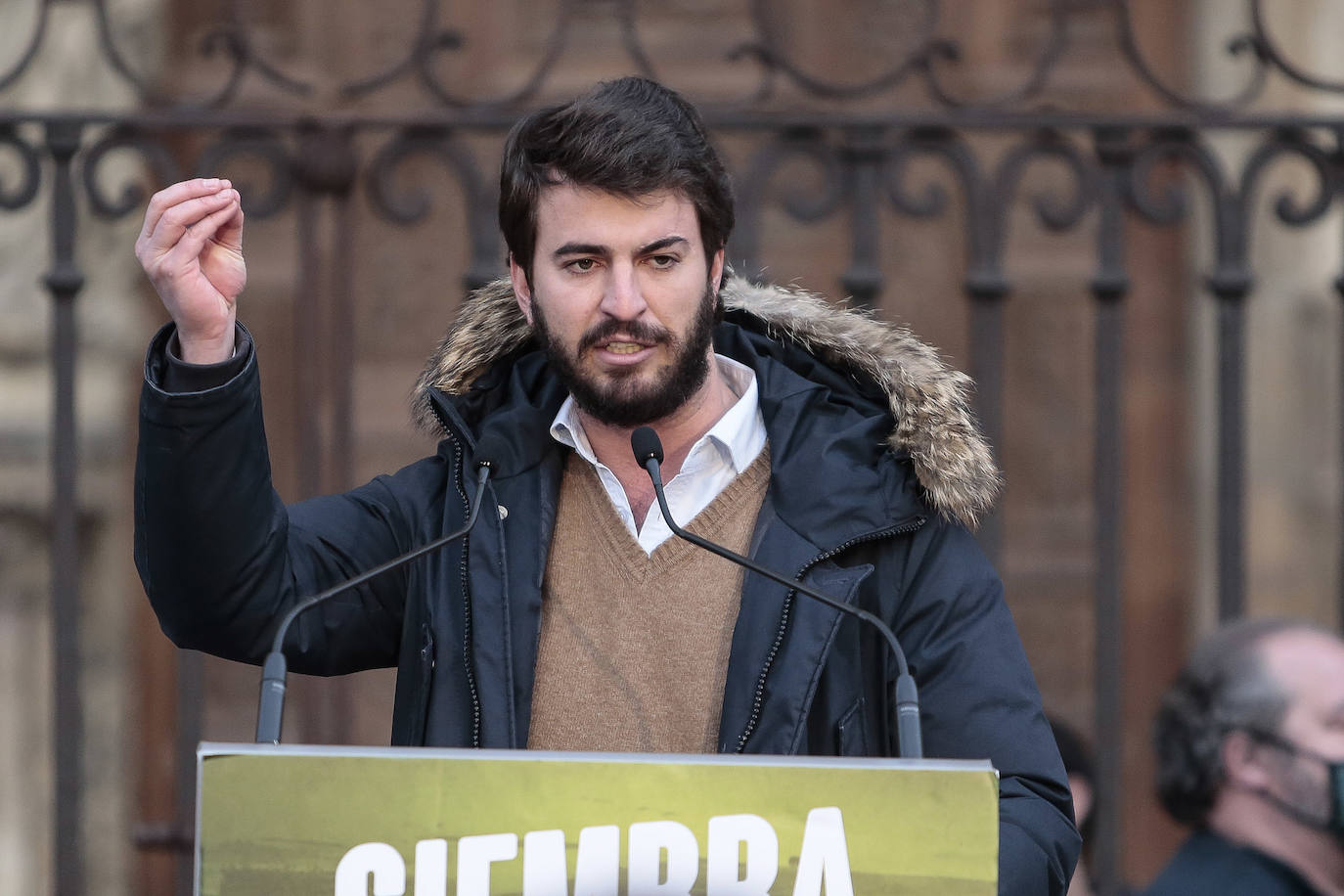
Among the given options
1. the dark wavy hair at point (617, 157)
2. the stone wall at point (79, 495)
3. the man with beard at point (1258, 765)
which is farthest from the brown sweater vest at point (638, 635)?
the stone wall at point (79, 495)

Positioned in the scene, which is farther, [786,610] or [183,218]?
[786,610]

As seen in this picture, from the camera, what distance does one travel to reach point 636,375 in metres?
2.21

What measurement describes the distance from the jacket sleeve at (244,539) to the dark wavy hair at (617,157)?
15.5 inches

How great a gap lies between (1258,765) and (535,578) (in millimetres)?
1701

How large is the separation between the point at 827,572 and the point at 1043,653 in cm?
287

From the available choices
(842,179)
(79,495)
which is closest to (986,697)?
(842,179)

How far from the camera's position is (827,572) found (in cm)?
213

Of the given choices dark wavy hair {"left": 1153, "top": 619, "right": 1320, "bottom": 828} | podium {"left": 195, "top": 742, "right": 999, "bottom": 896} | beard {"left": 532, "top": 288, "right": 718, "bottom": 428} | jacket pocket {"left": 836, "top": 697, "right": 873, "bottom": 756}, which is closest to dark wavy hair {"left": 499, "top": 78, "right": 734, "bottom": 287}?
beard {"left": 532, "top": 288, "right": 718, "bottom": 428}

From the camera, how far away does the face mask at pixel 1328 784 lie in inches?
128

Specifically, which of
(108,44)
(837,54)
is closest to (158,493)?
(108,44)

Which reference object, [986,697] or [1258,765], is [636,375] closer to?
[986,697]

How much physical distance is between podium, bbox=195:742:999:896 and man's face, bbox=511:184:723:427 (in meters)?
0.74

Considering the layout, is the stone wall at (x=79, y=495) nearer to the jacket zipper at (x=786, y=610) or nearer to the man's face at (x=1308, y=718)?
the man's face at (x=1308, y=718)

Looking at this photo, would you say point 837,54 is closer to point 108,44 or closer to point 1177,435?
point 1177,435
